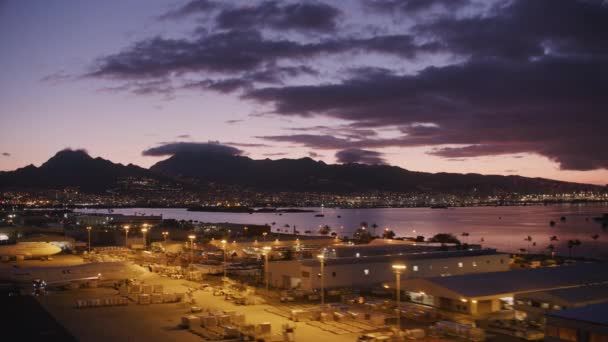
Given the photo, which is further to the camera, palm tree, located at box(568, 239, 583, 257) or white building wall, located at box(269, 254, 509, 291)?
palm tree, located at box(568, 239, 583, 257)

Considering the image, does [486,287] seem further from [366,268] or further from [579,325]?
[579,325]

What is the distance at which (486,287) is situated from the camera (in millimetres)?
14492

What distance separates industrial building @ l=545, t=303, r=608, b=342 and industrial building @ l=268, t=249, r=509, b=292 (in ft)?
27.5

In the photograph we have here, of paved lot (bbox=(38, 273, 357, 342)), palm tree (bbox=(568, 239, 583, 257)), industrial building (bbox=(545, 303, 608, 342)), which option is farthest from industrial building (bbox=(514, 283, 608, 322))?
palm tree (bbox=(568, 239, 583, 257))

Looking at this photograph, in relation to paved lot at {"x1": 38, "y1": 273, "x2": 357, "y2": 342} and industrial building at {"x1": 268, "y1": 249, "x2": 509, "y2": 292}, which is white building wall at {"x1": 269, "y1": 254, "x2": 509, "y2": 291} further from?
paved lot at {"x1": 38, "y1": 273, "x2": 357, "y2": 342}

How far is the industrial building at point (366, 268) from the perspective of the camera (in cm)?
1797

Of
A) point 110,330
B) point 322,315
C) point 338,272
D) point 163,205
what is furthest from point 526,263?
point 163,205

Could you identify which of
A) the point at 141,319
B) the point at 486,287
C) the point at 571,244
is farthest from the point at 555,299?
the point at 571,244

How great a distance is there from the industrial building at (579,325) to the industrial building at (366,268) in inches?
330

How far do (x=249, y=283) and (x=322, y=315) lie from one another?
7.08 meters

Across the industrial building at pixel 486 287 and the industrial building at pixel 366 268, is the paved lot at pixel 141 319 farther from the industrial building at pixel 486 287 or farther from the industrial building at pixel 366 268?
the industrial building at pixel 486 287

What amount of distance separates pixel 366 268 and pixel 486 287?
186 inches

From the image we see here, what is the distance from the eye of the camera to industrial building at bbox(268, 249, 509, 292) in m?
18.0

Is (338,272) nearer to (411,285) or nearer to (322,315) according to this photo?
(411,285)
